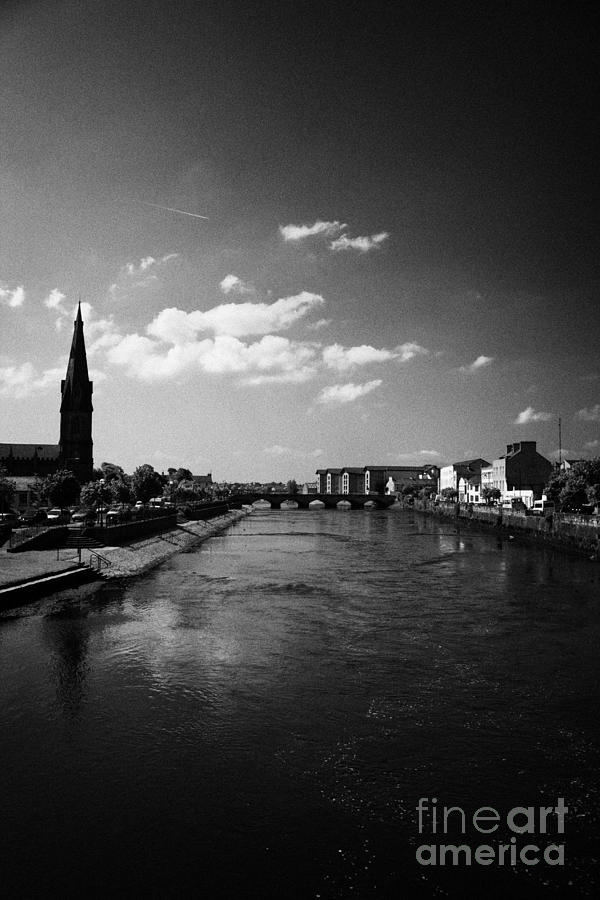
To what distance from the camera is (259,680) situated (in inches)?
825

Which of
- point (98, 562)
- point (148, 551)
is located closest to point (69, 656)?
point (98, 562)

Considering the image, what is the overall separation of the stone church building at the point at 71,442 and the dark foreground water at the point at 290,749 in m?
135

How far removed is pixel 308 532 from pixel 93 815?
284 ft

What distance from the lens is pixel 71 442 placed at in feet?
525

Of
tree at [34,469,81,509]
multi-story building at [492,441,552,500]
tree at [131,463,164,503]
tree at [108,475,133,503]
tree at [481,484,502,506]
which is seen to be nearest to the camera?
tree at [34,469,81,509]

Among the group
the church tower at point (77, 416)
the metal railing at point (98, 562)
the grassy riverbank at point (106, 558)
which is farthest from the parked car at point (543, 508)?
the church tower at point (77, 416)

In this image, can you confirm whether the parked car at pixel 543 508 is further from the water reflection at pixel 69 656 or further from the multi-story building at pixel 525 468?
the water reflection at pixel 69 656

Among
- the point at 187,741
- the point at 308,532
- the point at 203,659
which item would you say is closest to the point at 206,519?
the point at 308,532

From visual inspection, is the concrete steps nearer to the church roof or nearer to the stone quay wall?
the stone quay wall

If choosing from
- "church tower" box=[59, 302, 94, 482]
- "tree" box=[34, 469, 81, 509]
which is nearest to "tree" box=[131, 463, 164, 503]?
"tree" box=[34, 469, 81, 509]

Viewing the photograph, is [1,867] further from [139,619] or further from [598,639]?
[598,639]

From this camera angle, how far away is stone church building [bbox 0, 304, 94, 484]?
160m

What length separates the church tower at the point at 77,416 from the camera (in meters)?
159

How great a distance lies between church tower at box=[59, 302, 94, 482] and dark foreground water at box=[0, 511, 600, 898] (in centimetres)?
13423
